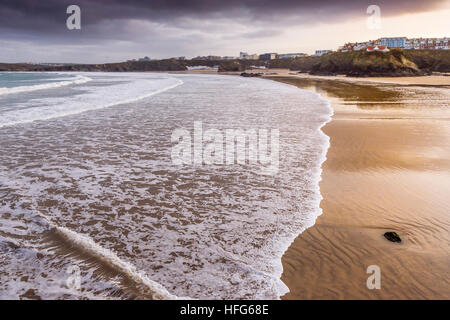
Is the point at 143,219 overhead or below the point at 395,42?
below

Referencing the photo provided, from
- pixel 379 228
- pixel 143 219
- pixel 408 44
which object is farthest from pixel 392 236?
pixel 408 44

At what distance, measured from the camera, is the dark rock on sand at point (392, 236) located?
4.05 m

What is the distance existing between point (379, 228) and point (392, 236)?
32 centimetres

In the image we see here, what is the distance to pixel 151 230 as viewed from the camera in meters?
4.41

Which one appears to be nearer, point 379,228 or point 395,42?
point 379,228

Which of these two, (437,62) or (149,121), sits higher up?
(437,62)

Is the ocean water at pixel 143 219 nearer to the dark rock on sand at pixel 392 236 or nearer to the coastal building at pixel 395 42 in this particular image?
the dark rock on sand at pixel 392 236

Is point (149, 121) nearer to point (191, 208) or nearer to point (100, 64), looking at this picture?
point (191, 208)

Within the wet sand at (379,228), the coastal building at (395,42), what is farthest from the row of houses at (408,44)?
the wet sand at (379,228)

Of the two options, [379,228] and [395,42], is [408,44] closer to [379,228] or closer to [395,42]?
[395,42]

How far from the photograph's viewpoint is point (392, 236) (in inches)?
161

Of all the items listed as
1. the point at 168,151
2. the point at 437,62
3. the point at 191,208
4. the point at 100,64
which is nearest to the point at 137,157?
the point at 168,151

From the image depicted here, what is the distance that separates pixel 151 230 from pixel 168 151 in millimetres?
4364

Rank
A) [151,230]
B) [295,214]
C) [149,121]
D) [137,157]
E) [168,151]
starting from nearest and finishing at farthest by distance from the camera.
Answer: [151,230] → [295,214] → [137,157] → [168,151] → [149,121]
